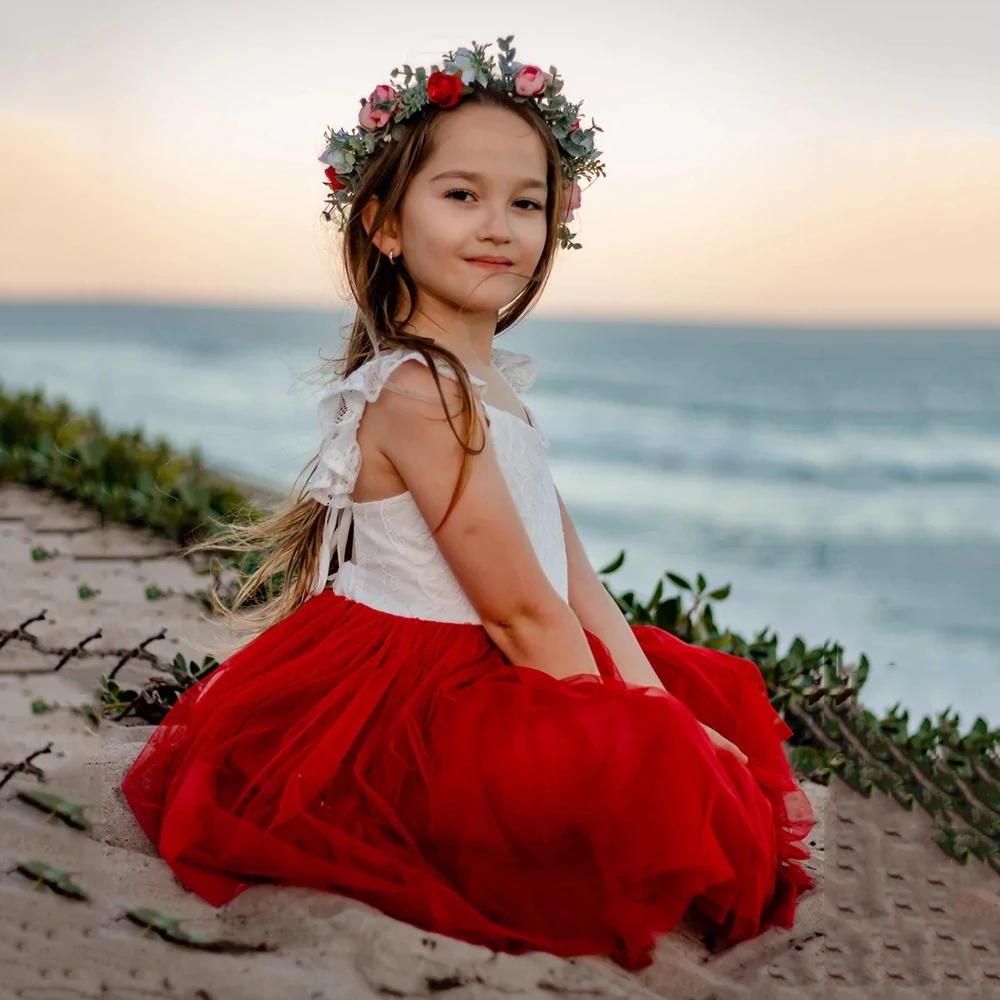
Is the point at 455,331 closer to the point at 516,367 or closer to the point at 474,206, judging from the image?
the point at 474,206

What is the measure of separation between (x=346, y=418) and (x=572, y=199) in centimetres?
84

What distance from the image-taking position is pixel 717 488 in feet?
48.4

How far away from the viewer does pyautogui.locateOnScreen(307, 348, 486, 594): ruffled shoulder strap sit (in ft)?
7.73

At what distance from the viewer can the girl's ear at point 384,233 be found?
2586mm

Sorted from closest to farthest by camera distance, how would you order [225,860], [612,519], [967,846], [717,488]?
[225,860] < [967,846] < [612,519] < [717,488]

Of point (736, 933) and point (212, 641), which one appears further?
point (212, 641)

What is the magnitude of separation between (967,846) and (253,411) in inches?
748

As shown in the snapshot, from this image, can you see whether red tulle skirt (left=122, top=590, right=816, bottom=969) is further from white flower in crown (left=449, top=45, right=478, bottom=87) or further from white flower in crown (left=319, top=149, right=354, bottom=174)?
white flower in crown (left=449, top=45, right=478, bottom=87)

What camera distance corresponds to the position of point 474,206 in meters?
2.46

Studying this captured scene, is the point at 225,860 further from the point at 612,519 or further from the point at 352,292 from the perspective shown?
the point at 612,519

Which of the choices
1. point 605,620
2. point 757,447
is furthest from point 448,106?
point 757,447

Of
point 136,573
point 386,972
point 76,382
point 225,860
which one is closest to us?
point 386,972

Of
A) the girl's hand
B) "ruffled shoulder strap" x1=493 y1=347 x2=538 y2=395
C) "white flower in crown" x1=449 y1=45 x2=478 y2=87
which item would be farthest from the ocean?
the girl's hand

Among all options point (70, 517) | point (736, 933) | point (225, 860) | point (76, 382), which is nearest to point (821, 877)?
point (736, 933)
